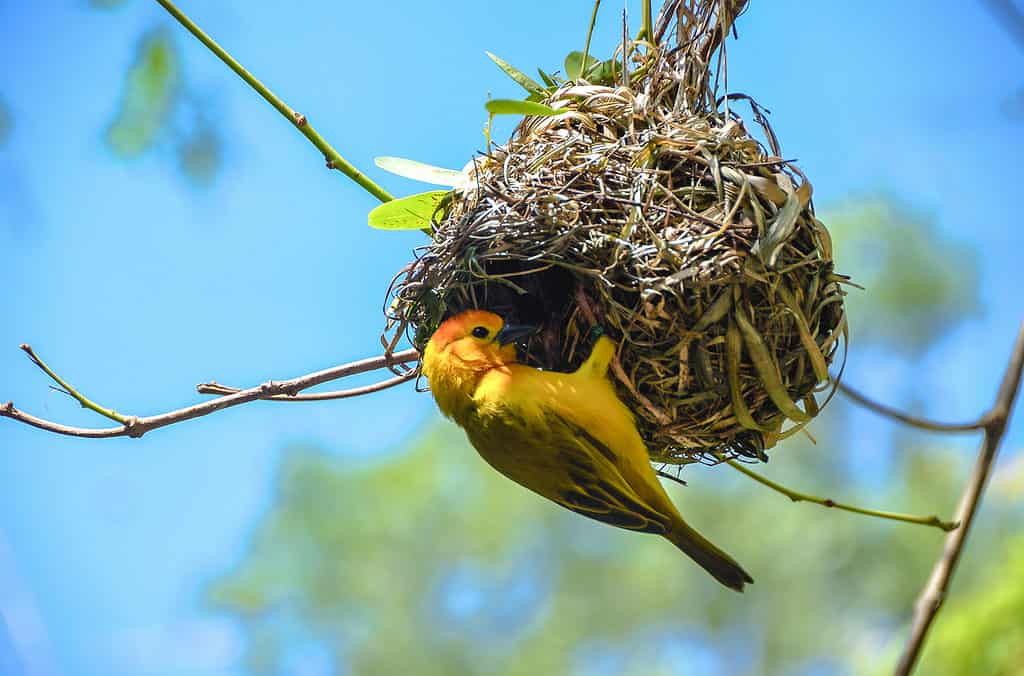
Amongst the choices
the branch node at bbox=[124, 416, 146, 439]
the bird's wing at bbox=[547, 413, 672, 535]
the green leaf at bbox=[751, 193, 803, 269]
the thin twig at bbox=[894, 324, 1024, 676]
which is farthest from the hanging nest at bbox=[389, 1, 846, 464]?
the branch node at bbox=[124, 416, 146, 439]

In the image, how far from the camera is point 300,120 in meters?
2.00

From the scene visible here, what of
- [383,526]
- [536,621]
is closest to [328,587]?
[383,526]

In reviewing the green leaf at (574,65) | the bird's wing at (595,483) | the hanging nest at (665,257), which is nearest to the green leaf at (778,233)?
the hanging nest at (665,257)

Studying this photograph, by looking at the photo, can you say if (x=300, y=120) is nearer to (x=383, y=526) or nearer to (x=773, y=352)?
Result: (x=773, y=352)

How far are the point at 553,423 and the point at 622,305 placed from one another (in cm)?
24

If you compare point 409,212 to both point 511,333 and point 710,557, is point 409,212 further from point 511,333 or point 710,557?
point 710,557

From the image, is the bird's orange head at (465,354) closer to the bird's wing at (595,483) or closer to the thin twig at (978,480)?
the bird's wing at (595,483)

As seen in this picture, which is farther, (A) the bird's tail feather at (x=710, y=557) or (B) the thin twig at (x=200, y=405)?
(B) the thin twig at (x=200, y=405)

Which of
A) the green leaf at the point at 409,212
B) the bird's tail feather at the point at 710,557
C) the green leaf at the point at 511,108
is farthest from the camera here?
the green leaf at the point at 409,212

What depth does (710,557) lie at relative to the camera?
1.81 m

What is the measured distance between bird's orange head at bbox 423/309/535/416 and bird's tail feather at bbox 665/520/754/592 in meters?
0.44

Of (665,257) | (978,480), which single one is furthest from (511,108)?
(978,480)

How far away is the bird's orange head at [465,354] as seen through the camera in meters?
1.81

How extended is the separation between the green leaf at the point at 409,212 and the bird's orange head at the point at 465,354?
0.27 m
